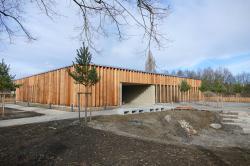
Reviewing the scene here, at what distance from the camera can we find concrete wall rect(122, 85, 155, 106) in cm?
2995

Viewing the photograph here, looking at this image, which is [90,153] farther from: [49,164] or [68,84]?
[68,84]

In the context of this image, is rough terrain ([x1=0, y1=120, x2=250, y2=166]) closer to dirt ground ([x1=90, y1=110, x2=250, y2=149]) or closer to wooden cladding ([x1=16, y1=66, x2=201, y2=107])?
dirt ground ([x1=90, y1=110, x2=250, y2=149])

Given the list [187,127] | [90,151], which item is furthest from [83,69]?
[187,127]

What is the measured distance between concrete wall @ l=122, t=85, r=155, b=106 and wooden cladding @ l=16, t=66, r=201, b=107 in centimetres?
122

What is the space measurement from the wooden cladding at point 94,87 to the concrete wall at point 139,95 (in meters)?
1.22

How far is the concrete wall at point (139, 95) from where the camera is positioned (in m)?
30.0

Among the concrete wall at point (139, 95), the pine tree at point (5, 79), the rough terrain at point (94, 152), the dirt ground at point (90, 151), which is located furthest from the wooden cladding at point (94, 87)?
the rough terrain at point (94, 152)

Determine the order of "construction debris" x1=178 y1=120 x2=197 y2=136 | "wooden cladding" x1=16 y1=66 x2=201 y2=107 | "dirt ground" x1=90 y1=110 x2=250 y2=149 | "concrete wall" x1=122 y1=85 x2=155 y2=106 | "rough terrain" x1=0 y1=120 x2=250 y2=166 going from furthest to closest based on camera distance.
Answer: "concrete wall" x1=122 y1=85 x2=155 y2=106
"wooden cladding" x1=16 y1=66 x2=201 y2=107
"construction debris" x1=178 y1=120 x2=197 y2=136
"dirt ground" x1=90 y1=110 x2=250 y2=149
"rough terrain" x1=0 y1=120 x2=250 y2=166

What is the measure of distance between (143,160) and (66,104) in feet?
56.0

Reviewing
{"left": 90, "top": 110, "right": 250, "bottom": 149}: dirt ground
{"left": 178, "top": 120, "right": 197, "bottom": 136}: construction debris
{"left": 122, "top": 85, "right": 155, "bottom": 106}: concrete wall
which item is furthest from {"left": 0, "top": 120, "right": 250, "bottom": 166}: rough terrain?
{"left": 122, "top": 85, "right": 155, "bottom": 106}: concrete wall

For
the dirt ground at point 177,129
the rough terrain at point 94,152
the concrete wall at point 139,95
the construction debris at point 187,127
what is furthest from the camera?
the concrete wall at point 139,95

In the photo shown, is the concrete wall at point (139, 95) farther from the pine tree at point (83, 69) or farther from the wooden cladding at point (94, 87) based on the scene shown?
the pine tree at point (83, 69)

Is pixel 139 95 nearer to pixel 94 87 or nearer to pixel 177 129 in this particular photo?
pixel 94 87

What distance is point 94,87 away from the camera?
21781 mm
